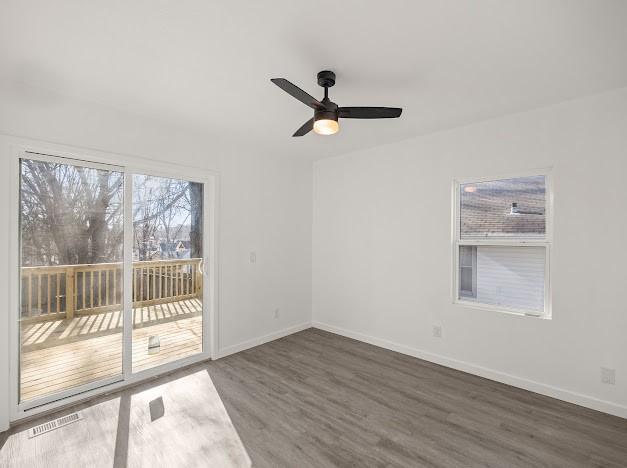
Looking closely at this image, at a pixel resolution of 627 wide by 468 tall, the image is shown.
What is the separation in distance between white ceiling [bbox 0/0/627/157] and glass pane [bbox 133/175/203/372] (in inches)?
33.6

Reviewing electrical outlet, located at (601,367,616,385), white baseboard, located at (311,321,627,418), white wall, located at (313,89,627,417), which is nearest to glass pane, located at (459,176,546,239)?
white wall, located at (313,89,627,417)

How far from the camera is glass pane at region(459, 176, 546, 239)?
3.03 meters

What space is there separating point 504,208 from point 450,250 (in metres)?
0.68

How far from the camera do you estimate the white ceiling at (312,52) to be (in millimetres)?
1702

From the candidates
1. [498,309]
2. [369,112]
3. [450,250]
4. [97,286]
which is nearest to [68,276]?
[97,286]

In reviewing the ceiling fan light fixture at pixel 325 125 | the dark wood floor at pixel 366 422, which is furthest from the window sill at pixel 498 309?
the ceiling fan light fixture at pixel 325 125

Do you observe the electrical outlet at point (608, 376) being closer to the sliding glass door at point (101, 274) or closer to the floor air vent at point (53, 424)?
the sliding glass door at point (101, 274)

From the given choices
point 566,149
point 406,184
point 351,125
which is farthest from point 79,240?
point 566,149

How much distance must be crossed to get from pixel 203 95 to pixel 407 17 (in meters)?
1.71

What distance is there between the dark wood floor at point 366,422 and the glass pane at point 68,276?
41 centimetres

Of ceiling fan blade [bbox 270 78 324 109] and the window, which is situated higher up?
ceiling fan blade [bbox 270 78 324 109]

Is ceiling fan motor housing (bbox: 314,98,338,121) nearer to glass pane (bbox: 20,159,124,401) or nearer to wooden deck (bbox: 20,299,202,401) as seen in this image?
glass pane (bbox: 20,159,124,401)

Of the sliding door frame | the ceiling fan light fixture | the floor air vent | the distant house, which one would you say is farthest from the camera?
the distant house

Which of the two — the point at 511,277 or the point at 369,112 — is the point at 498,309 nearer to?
the point at 511,277
